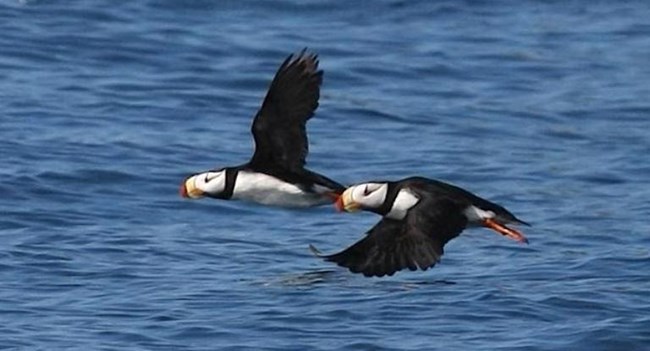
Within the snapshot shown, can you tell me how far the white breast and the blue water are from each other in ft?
1.58

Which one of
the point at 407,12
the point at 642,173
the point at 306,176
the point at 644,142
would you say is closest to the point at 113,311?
the point at 306,176

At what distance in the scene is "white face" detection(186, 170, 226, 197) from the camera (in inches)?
434

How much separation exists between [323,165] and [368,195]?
12.0 ft

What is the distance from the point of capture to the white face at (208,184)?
1103cm

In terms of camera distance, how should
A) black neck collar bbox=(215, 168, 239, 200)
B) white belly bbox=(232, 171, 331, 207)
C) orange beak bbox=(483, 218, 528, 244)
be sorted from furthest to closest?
black neck collar bbox=(215, 168, 239, 200) → white belly bbox=(232, 171, 331, 207) → orange beak bbox=(483, 218, 528, 244)

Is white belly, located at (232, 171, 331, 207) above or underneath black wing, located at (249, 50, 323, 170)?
underneath

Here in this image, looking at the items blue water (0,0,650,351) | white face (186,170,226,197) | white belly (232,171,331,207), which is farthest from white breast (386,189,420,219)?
white face (186,170,226,197)

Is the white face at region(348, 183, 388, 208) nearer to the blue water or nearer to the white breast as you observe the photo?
the white breast

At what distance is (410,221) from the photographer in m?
10.1

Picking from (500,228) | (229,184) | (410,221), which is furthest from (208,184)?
(500,228)

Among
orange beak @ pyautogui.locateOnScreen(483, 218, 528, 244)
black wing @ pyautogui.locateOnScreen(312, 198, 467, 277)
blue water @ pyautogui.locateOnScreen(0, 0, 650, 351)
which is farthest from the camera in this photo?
blue water @ pyautogui.locateOnScreen(0, 0, 650, 351)

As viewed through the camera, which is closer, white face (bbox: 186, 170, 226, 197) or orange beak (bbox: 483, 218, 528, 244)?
orange beak (bbox: 483, 218, 528, 244)

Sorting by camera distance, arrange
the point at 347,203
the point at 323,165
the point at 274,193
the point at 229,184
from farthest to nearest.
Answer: the point at 323,165, the point at 229,184, the point at 274,193, the point at 347,203

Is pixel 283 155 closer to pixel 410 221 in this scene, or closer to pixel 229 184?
pixel 229 184
